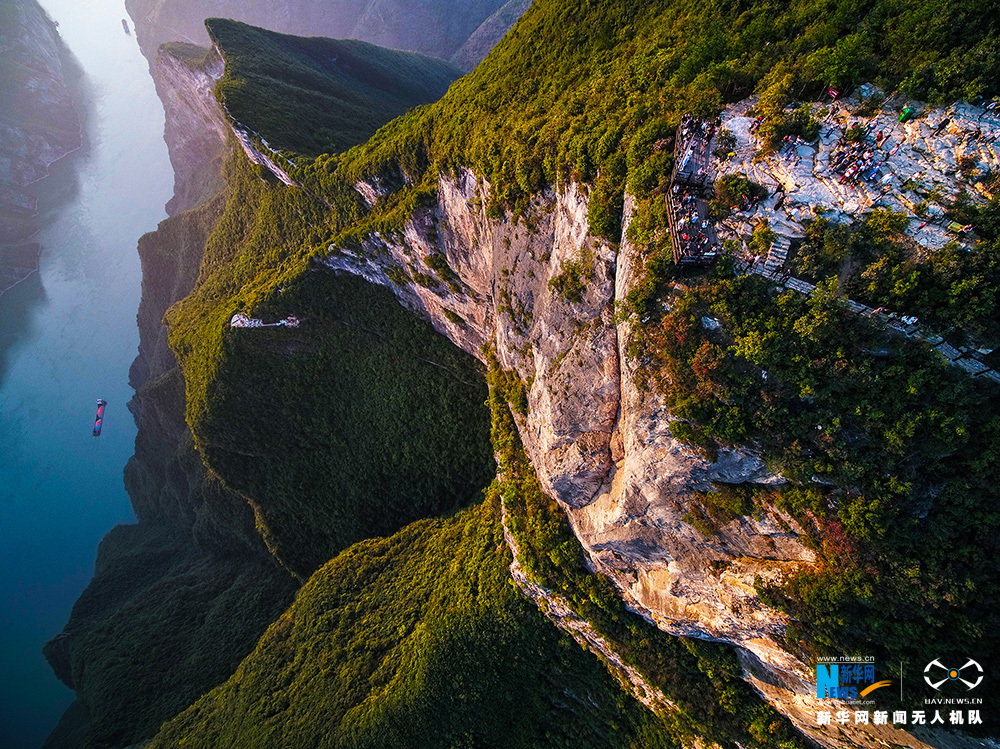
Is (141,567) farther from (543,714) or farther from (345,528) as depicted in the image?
(543,714)

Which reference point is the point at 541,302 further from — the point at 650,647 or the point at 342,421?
the point at 342,421

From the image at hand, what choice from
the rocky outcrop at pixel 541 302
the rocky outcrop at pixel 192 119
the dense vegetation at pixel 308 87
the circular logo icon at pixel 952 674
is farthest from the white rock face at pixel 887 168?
the rocky outcrop at pixel 192 119

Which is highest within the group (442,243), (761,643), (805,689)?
(442,243)

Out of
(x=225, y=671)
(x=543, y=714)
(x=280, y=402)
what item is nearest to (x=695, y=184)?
(x=543, y=714)

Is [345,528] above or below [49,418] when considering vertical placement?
below

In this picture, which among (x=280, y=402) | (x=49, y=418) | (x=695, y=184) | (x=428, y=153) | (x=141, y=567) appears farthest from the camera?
(x=49, y=418)

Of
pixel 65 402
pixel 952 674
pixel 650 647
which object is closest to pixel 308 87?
pixel 650 647

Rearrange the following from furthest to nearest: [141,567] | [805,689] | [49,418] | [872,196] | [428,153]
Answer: [49,418] < [141,567] < [428,153] < [805,689] < [872,196]

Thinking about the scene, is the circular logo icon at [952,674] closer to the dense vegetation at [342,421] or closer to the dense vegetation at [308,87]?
the dense vegetation at [342,421]

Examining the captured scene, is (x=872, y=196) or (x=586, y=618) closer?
(x=872, y=196)

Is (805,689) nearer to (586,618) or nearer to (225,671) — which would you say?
(586,618)
